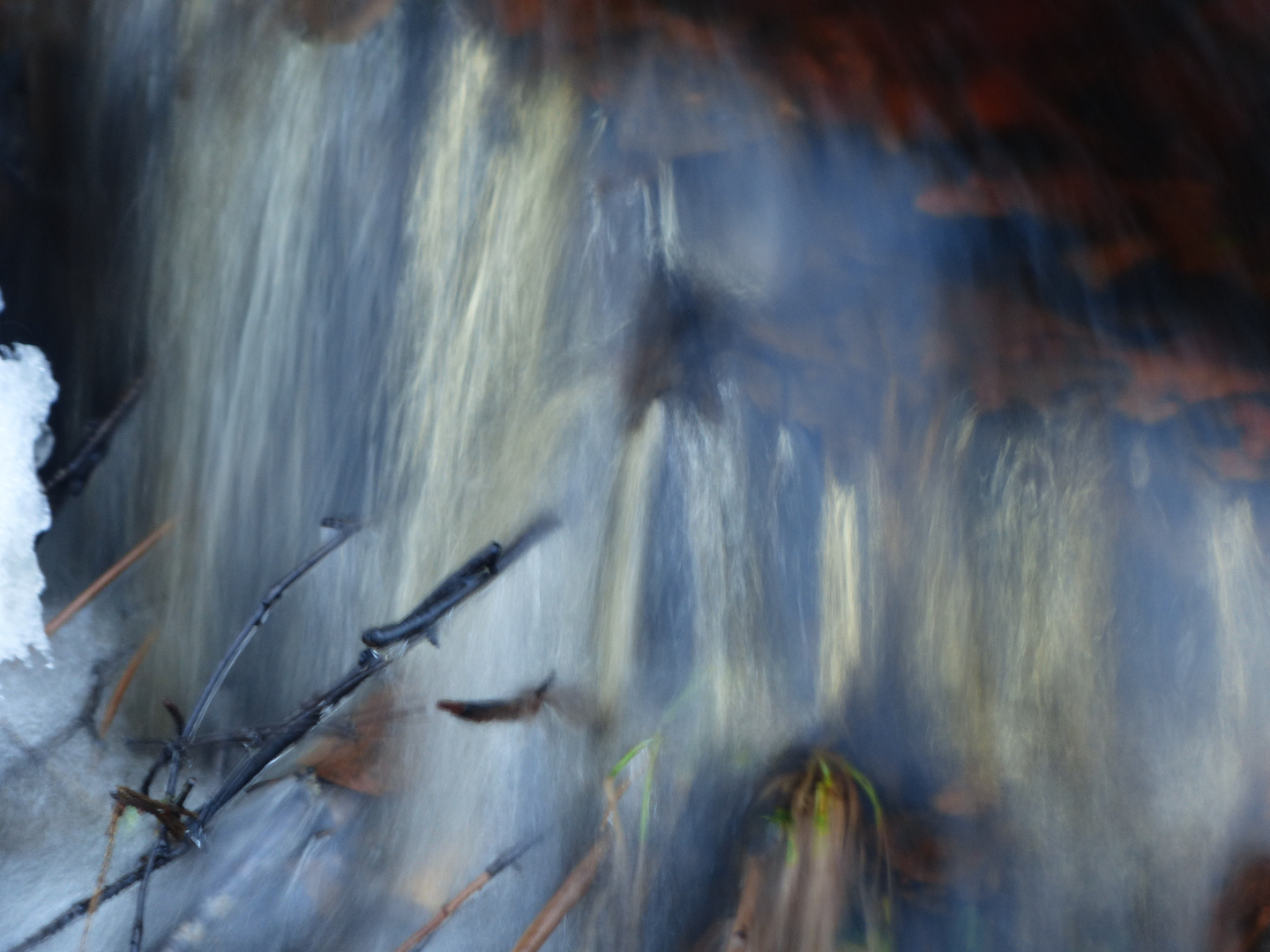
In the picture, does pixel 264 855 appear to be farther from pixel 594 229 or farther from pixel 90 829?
pixel 594 229

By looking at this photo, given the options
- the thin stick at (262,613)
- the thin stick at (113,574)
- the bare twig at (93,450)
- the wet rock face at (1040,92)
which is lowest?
the thin stick at (113,574)

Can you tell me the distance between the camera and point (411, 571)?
221 cm

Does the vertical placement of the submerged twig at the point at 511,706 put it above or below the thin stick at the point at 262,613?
below

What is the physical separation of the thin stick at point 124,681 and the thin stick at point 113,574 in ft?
0.54

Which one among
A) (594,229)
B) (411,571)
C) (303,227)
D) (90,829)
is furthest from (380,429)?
(90,829)

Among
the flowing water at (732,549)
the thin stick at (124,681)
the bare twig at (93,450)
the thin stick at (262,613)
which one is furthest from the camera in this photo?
the bare twig at (93,450)

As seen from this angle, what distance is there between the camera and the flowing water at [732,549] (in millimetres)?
2084

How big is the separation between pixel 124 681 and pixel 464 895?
989mm

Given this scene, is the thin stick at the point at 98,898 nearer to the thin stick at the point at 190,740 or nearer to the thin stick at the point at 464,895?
the thin stick at the point at 190,740

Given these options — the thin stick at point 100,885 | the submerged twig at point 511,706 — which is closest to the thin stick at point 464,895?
the submerged twig at point 511,706

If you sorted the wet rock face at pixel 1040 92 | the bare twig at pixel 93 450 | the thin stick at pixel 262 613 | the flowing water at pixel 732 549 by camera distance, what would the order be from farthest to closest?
1. the bare twig at pixel 93 450
2. the flowing water at pixel 732 549
3. the thin stick at pixel 262 613
4. the wet rock face at pixel 1040 92

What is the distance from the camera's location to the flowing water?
6.84 ft

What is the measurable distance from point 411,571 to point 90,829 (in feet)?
2.82

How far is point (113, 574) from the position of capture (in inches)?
98.5
